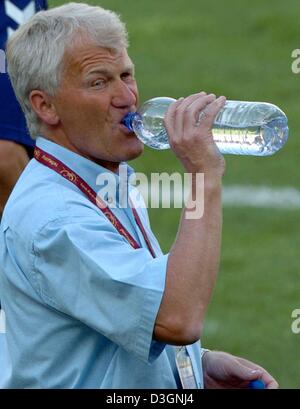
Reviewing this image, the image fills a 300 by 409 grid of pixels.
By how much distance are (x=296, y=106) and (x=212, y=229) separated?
8764 millimetres

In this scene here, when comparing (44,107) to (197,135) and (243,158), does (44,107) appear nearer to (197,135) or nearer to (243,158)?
(197,135)

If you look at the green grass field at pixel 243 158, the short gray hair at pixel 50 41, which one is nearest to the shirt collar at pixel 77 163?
the short gray hair at pixel 50 41

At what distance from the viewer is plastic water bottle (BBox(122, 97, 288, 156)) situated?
4848mm

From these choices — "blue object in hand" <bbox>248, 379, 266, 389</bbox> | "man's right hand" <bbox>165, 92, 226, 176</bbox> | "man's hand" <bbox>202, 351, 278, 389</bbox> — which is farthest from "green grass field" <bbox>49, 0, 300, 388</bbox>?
"man's right hand" <bbox>165, 92, 226, 176</bbox>

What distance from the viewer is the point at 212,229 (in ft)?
14.6

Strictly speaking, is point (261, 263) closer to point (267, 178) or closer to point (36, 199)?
point (267, 178)

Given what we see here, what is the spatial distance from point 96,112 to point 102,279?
1.94 ft

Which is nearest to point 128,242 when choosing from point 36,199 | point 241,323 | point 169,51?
point 36,199

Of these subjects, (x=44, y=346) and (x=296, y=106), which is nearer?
(x=44, y=346)

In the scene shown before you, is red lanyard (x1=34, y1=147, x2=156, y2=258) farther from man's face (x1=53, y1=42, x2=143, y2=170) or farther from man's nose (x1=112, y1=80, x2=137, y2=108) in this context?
man's nose (x1=112, y1=80, x2=137, y2=108)

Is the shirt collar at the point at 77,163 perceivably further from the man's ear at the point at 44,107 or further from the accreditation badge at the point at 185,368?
the accreditation badge at the point at 185,368

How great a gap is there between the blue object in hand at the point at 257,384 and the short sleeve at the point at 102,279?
1.82 ft

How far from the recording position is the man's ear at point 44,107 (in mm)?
4766

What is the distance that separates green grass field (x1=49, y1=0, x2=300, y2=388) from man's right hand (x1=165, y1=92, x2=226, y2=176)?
11.2 feet
